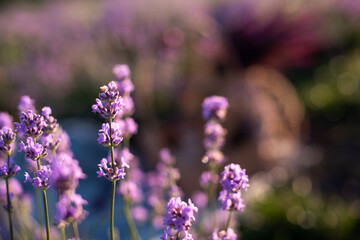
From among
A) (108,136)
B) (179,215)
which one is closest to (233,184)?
(179,215)

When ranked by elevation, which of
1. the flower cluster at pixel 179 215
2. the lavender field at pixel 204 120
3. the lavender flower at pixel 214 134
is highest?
the lavender field at pixel 204 120

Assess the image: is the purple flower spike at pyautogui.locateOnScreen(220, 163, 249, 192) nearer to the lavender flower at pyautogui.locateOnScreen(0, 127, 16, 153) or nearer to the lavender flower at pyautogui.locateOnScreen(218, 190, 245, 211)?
the lavender flower at pyautogui.locateOnScreen(218, 190, 245, 211)

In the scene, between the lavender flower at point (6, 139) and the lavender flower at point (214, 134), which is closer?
the lavender flower at point (6, 139)

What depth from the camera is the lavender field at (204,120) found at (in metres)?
1.78

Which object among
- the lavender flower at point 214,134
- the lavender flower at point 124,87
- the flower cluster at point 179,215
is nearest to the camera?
the flower cluster at point 179,215

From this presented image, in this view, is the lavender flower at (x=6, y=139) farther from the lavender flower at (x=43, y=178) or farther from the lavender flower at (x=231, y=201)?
the lavender flower at (x=231, y=201)

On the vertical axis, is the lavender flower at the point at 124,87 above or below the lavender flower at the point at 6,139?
above

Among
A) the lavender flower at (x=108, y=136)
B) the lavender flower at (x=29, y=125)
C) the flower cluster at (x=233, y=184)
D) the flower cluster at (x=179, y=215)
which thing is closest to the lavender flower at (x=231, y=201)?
the flower cluster at (x=233, y=184)

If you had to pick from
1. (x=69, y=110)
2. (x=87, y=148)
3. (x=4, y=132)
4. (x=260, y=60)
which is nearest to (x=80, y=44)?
(x=69, y=110)

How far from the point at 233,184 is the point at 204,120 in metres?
2.05

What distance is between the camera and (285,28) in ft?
12.0

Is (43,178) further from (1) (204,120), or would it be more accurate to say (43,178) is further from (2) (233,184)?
(1) (204,120)

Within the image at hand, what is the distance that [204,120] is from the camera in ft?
9.22

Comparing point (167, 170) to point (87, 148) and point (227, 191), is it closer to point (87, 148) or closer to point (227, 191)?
point (227, 191)
